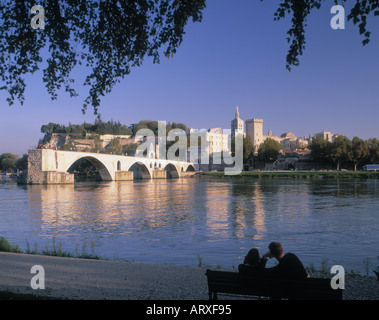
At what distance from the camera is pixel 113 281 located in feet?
18.1

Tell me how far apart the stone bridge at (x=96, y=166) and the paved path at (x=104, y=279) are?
38644 mm

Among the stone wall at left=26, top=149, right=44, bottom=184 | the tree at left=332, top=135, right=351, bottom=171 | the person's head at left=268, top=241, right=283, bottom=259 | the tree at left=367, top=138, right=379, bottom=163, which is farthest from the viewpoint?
the tree at left=332, top=135, right=351, bottom=171

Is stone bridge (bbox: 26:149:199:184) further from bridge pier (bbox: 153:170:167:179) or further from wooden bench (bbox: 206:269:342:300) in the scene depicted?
wooden bench (bbox: 206:269:342:300)

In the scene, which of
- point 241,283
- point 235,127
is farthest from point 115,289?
point 235,127

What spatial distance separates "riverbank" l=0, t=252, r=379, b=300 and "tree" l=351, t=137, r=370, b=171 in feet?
238

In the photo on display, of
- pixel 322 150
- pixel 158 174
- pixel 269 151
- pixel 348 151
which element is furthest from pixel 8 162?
pixel 348 151

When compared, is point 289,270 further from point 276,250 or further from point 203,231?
point 203,231

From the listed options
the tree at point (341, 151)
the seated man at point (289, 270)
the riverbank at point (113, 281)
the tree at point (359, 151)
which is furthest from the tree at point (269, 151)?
the seated man at point (289, 270)

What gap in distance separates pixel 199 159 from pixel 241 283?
102190mm

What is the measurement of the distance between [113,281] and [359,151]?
7374cm

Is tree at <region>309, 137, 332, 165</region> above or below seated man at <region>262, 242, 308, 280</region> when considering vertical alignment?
above

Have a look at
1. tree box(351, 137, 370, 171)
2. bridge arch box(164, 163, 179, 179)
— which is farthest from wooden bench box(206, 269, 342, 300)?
bridge arch box(164, 163, 179, 179)

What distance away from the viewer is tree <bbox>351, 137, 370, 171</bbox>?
7216 cm
